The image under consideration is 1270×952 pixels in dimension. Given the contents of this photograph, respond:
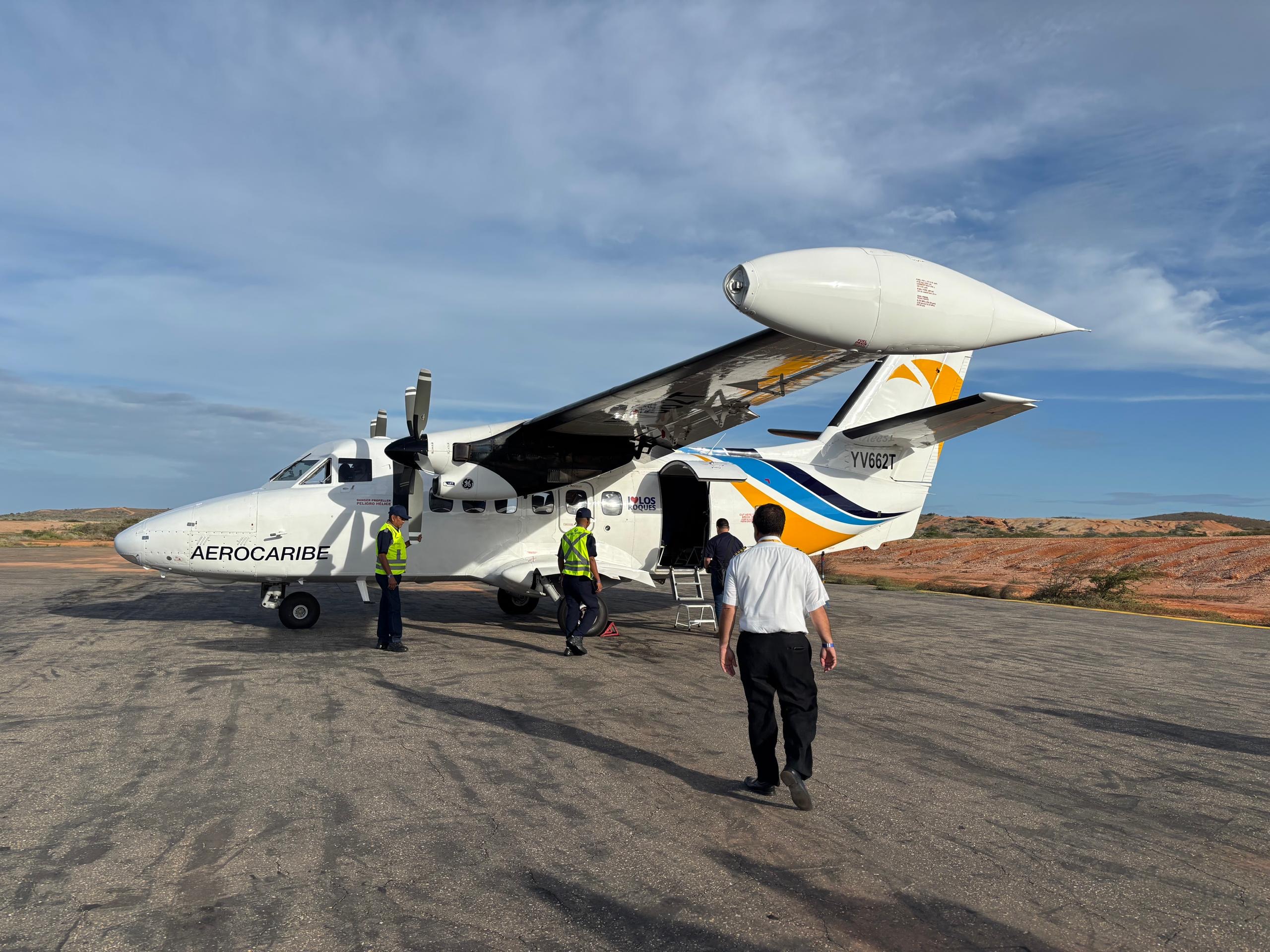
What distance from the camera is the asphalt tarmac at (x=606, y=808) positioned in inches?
129

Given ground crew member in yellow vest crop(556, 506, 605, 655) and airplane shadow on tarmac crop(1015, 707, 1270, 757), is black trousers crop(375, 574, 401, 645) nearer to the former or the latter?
ground crew member in yellow vest crop(556, 506, 605, 655)

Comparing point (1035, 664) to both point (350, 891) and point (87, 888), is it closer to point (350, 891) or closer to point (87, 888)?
point (350, 891)

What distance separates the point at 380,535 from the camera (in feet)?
32.1

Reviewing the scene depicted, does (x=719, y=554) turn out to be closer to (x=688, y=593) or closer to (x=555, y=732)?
(x=688, y=593)

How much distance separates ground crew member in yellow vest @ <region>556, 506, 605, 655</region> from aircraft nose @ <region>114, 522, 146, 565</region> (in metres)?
6.05

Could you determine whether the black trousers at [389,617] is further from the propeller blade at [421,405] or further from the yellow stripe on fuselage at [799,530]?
the yellow stripe on fuselage at [799,530]

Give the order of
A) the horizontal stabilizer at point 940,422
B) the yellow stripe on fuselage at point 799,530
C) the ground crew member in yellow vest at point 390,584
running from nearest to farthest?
the ground crew member in yellow vest at point 390,584 < the horizontal stabilizer at point 940,422 < the yellow stripe on fuselage at point 799,530

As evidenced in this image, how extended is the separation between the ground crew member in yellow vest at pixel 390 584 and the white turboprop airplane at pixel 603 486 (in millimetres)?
1327

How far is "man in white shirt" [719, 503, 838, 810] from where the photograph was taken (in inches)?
182

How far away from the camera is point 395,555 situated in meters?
9.91

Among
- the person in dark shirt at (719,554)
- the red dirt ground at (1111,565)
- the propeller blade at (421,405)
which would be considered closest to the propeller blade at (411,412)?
the propeller blade at (421,405)

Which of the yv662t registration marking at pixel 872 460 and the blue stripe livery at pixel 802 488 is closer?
the blue stripe livery at pixel 802 488

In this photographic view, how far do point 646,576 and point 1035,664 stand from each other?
5780 mm

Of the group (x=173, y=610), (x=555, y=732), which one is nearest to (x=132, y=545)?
(x=173, y=610)
